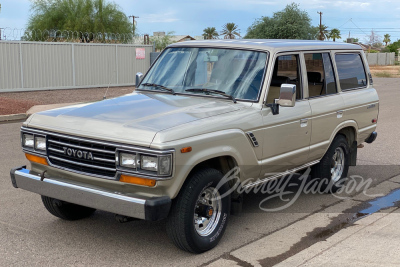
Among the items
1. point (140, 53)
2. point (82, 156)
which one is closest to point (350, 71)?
point (82, 156)

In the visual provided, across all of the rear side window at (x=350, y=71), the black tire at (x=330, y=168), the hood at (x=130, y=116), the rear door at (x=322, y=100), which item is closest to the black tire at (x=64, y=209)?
the hood at (x=130, y=116)

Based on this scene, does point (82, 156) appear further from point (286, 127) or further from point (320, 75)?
point (320, 75)

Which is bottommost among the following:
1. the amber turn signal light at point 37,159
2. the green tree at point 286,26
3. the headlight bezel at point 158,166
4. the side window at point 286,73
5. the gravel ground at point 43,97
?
the gravel ground at point 43,97

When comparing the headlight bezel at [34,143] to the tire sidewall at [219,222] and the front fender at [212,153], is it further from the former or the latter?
the tire sidewall at [219,222]

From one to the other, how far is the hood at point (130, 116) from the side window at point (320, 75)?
1.47 m

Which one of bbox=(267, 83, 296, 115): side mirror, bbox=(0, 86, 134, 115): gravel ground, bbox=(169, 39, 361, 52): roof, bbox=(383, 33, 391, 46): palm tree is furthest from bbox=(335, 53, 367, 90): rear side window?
bbox=(383, 33, 391, 46): palm tree

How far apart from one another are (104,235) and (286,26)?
46.7 meters

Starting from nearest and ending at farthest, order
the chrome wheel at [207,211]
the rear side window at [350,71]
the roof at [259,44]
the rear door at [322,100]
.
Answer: the chrome wheel at [207,211]
the roof at [259,44]
the rear door at [322,100]
the rear side window at [350,71]

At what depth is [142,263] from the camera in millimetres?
4594

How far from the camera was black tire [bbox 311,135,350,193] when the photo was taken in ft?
22.1

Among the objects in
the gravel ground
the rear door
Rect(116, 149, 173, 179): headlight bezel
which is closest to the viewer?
Rect(116, 149, 173, 179): headlight bezel

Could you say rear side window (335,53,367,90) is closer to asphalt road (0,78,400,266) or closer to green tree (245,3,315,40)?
asphalt road (0,78,400,266)

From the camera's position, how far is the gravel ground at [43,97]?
16.3m

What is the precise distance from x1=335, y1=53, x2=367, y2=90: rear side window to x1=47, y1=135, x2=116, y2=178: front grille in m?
3.70
